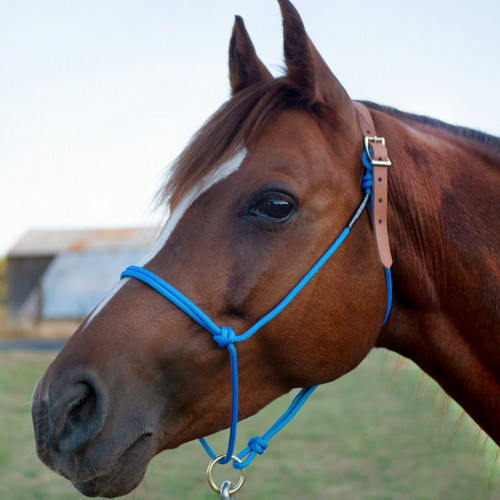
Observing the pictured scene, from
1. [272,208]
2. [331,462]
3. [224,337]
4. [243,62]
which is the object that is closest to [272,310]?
[224,337]

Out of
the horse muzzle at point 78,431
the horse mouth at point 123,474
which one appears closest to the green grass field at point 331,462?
the horse mouth at point 123,474

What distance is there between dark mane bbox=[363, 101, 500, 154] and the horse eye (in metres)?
0.77

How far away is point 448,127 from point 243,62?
983 millimetres

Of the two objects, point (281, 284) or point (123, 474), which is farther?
point (281, 284)

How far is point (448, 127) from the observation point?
2.33 metres

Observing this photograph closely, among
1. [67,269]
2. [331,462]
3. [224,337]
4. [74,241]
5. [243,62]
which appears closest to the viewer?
[224,337]

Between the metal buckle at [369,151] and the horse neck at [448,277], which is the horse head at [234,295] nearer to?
the metal buckle at [369,151]

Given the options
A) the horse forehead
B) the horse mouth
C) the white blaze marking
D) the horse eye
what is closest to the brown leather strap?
the horse forehead

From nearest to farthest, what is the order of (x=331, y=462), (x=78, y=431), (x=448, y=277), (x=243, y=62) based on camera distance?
(x=78, y=431) < (x=448, y=277) < (x=243, y=62) < (x=331, y=462)

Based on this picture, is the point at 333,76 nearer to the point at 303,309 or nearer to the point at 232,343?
the point at 303,309

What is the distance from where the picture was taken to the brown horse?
5.29 feet

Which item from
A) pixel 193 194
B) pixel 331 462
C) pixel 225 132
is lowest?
pixel 331 462

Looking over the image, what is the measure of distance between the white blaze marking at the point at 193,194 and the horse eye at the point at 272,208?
17 cm

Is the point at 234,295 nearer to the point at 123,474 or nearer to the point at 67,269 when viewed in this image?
the point at 123,474
